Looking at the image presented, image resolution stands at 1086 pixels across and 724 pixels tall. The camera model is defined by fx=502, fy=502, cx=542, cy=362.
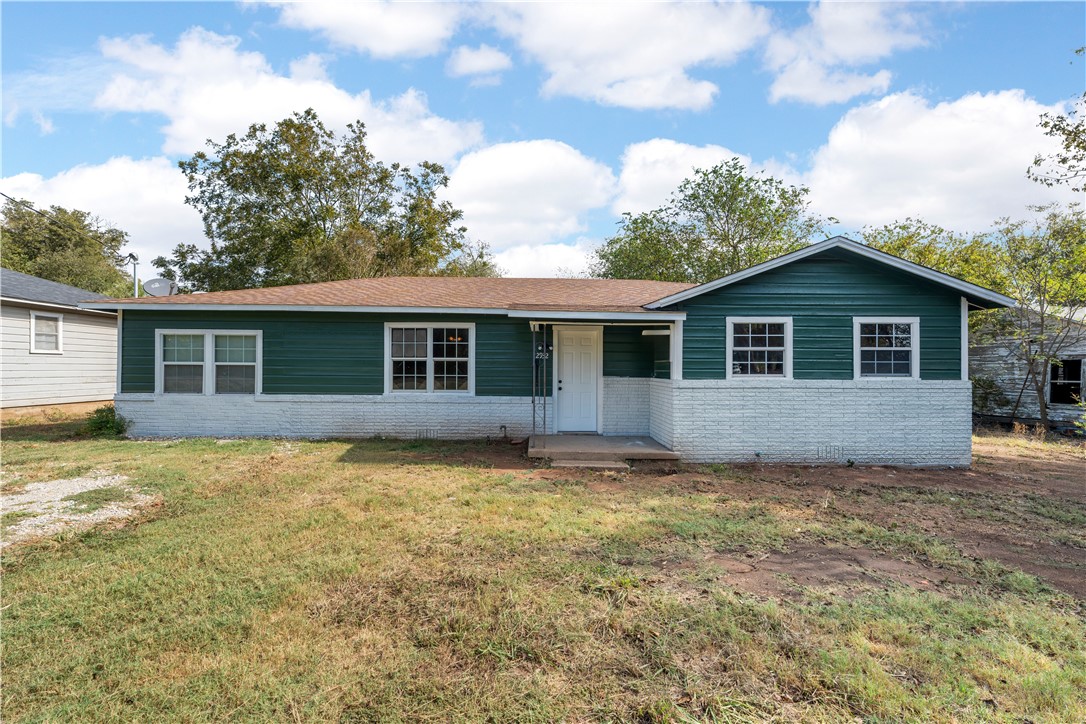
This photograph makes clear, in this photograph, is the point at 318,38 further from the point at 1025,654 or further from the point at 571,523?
the point at 1025,654

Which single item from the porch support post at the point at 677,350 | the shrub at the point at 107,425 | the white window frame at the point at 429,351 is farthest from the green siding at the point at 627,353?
the shrub at the point at 107,425

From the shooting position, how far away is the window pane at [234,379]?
10.9 metres

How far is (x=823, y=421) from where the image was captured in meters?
9.15

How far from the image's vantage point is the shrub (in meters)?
10.7

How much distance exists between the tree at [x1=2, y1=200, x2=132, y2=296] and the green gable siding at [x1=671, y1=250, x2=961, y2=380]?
124ft

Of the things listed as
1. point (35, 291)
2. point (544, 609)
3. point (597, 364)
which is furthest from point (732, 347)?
point (35, 291)

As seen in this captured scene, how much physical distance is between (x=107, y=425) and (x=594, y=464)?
10610mm

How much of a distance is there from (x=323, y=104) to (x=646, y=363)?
72.5ft

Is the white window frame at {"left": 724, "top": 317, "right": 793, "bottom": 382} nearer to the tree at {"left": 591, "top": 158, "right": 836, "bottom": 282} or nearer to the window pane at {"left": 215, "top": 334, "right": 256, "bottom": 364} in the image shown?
the window pane at {"left": 215, "top": 334, "right": 256, "bottom": 364}

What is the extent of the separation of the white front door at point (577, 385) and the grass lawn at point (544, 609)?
4.49m

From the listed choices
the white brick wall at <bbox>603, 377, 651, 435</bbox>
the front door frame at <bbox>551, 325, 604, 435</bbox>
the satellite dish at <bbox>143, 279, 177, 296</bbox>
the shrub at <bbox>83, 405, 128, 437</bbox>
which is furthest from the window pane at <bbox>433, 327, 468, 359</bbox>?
the satellite dish at <bbox>143, 279, 177, 296</bbox>

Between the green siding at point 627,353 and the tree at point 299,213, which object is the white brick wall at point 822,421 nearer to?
the green siding at point 627,353

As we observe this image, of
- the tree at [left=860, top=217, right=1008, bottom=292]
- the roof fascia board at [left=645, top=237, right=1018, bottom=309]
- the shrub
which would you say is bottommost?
the shrub

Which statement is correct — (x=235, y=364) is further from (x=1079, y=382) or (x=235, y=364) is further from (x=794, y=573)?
(x=1079, y=382)
